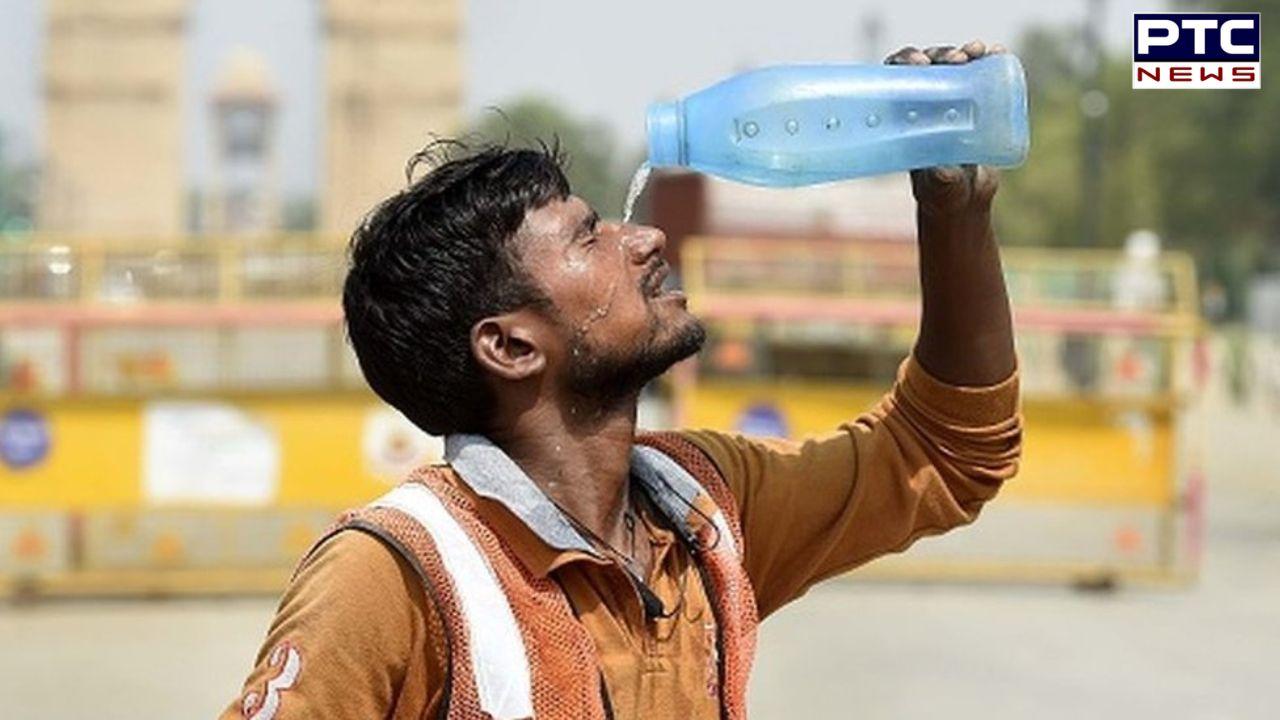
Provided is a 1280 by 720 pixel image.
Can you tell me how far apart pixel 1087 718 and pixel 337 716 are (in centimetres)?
704

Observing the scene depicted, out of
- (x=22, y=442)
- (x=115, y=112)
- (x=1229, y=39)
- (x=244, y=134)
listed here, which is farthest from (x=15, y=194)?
(x=1229, y=39)

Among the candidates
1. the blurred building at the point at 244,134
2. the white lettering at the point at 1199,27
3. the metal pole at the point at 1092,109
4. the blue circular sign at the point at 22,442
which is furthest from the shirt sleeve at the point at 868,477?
the blurred building at the point at 244,134

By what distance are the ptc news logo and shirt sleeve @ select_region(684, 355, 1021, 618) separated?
189 cm

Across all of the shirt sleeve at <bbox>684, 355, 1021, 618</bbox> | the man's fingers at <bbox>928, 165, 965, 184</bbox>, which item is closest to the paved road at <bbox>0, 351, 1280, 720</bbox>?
the shirt sleeve at <bbox>684, 355, 1021, 618</bbox>

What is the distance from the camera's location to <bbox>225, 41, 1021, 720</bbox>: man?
2230mm

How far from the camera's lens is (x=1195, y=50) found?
15.1 ft

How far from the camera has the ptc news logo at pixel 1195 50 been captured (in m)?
4.45

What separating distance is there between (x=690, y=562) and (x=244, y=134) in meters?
80.9

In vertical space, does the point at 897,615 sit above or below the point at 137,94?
below

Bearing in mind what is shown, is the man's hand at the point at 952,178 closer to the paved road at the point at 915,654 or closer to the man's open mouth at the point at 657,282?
the man's open mouth at the point at 657,282

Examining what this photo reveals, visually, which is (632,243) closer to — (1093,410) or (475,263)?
(475,263)

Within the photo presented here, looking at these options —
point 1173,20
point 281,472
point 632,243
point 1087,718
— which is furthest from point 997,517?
point 632,243

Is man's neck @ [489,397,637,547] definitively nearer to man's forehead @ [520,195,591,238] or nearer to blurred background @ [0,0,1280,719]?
man's forehead @ [520,195,591,238]

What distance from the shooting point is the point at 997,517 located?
15.6 meters
